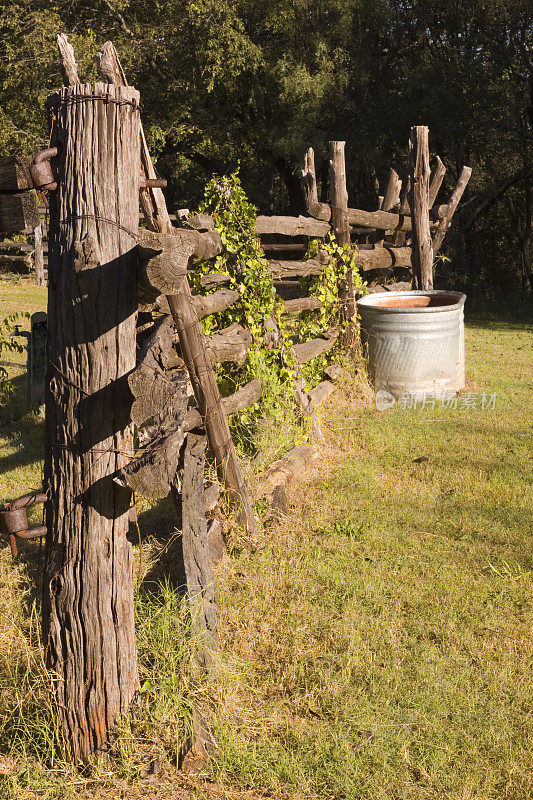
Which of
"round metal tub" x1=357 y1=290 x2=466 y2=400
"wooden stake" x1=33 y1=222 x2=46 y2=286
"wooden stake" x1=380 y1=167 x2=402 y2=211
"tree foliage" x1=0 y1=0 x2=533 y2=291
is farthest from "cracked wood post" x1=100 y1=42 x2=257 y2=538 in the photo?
"wooden stake" x1=33 y1=222 x2=46 y2=286

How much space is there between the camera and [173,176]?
84.3 feet

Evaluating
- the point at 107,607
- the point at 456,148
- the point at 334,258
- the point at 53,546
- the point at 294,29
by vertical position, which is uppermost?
the point at 294,29

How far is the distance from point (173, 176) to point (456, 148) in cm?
1159

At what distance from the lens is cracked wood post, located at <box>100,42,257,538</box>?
3.83 m

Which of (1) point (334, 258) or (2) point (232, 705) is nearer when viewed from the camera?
(2) point (232, 705)

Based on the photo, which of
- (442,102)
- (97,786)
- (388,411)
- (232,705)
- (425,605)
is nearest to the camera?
(97,786)

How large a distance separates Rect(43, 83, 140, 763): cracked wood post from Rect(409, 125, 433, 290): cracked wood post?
6981mm

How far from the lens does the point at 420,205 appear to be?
929 cm

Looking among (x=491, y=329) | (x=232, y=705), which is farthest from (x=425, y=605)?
(x=491, y=329)

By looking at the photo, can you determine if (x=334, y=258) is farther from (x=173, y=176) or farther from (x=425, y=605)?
(x=173, y=176)

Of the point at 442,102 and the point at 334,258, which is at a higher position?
the point at 442,102

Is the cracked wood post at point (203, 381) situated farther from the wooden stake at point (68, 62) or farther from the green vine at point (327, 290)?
the green vine at point (327, 290)

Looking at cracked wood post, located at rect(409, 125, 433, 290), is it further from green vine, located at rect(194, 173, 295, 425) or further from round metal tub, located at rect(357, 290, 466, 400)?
green vine, located at rect(194, 173, 295, 425)

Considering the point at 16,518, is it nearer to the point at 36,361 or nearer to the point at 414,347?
the point at 36,361
